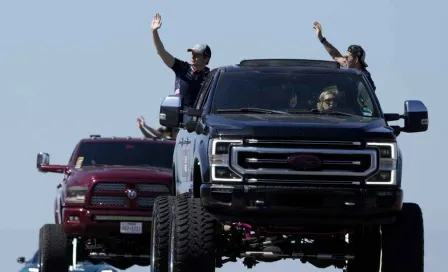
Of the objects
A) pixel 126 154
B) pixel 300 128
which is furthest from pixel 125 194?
pixel 300 128

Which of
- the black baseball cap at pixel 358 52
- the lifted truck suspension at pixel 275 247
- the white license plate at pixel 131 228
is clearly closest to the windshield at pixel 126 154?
the white license plate at pixel 131 228

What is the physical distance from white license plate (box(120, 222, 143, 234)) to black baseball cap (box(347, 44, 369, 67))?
5.38 metres

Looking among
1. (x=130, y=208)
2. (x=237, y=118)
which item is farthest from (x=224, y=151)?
(x=130, y=208)

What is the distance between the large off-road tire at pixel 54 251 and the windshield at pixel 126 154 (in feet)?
3.94

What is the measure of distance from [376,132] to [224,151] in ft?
4.62

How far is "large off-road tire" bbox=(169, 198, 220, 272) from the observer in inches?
684

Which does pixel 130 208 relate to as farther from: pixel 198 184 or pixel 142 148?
pixel 198 184

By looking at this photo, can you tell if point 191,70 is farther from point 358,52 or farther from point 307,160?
point 307,160

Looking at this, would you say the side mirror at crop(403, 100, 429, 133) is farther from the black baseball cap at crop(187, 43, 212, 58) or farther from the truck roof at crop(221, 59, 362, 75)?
the black baseball cap at crop(187, 43, 212, 58)

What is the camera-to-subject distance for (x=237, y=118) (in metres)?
17.9

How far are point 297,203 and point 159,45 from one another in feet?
18.3

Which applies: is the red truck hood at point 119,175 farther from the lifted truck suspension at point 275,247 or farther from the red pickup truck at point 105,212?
the lifted truck suspension at point 275,247

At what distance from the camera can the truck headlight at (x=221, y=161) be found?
1719 centimetres

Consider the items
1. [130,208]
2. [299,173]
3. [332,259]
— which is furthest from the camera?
[130,208]
